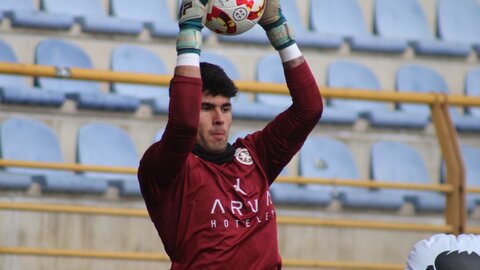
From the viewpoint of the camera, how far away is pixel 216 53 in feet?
31.1

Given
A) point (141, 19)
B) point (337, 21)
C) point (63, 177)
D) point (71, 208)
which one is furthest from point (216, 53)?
point (71, 208)

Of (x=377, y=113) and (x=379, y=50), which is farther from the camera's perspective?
(x=379, y=50)

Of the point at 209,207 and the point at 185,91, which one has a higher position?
the point at 185,91

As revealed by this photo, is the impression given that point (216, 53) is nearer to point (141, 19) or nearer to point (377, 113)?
point (141, 19)

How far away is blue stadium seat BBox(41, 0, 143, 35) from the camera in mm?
9109

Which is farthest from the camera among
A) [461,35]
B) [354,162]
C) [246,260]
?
[461,35]

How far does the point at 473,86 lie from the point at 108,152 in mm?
3732

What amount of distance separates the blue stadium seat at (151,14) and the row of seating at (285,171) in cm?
114

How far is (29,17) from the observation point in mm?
8977

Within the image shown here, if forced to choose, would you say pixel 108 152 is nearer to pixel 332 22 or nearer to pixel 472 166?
pixel 332 22

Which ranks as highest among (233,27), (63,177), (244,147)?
(233,27)

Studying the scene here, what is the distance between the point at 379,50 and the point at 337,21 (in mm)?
493

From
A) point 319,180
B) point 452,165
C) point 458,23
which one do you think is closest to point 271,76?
point 458,23

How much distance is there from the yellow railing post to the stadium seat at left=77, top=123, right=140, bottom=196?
7.99 feet
